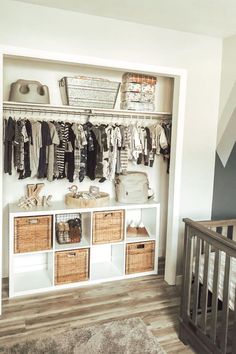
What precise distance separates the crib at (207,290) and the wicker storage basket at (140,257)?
93 cm

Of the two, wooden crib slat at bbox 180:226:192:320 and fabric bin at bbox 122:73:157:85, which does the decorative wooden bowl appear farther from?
fabric bin at bbox 122:73:157:85

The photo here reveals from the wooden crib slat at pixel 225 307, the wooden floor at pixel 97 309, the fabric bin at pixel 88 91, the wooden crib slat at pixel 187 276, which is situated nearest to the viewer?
the wooden crib slat at pixel 225 307

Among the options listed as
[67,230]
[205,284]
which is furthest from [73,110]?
[205,284]

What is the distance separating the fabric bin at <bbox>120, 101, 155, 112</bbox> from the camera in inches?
125

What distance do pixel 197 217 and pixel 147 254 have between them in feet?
2.14

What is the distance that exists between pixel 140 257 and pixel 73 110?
1653 mm

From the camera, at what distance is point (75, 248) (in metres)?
3.04

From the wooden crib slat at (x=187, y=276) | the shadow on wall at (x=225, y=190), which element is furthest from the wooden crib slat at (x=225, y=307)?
the shadow on wall at (x=225, y=190)

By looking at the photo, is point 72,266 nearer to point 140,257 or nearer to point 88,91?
point 140,257

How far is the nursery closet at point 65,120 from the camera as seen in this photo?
2959 mm

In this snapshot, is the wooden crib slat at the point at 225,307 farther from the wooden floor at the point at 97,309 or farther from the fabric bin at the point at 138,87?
the fabric bin at the point at 138,87

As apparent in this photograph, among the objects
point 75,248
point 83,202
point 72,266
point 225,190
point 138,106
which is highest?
point 138,106

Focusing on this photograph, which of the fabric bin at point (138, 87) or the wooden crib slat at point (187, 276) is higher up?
the fabric bin at point (138, 87)

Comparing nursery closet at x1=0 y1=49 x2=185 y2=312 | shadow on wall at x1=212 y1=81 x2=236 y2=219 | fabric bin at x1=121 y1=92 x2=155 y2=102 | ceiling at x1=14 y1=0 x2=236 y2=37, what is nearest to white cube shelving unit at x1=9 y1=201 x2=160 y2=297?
nursery closet at x1=0 y1=49 x2=185 y2=312
